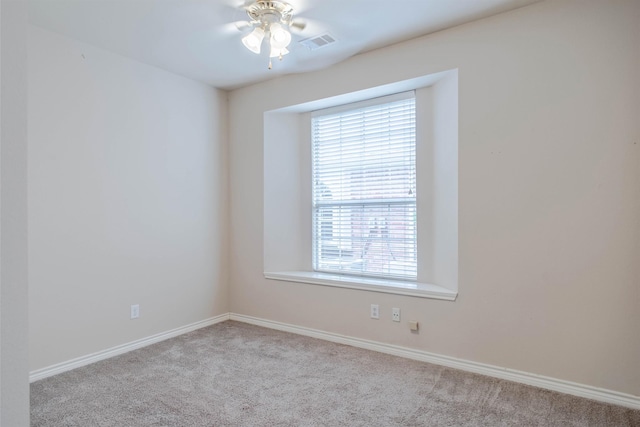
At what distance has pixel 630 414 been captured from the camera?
2.08 m

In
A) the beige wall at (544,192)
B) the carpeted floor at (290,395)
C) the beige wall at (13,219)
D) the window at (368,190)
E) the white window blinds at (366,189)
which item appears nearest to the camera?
the beige wall at (13,219)

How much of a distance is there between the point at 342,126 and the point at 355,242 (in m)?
1.17

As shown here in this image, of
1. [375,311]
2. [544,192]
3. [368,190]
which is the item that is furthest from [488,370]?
[368,190]

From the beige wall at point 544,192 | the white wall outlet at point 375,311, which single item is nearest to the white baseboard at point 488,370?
the beige wall at point 544,192

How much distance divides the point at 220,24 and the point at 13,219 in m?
2.31

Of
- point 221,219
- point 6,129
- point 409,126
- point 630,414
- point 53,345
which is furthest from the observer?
point 221,219

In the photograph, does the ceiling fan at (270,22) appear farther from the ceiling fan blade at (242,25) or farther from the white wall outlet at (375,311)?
the white wall outlet at (375,311)

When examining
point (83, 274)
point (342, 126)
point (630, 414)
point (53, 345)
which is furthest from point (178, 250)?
point (630, 414)

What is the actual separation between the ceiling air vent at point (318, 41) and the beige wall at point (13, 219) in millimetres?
2302

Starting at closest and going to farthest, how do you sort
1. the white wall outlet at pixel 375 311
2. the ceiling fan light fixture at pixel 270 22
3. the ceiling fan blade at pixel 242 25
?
1. the ceiling fan light fixture at pixel 270 22
2. the ceiling fan blade at pixel 242 25
3. the white wall outlet at pixel 375 311

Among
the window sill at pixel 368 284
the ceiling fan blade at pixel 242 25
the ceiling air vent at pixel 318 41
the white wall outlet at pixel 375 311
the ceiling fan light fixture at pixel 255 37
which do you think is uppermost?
the ceiling air vent at pixel 318 41

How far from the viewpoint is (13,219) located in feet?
2.30

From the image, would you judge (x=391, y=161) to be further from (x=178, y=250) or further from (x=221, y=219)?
(x=178, y=250)

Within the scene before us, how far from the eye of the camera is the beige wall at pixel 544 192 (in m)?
2.17
